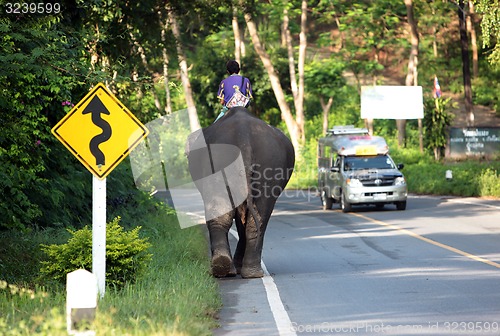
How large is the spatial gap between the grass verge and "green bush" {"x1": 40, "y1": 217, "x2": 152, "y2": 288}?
16cm

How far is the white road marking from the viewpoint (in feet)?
32.2

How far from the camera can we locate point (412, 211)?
30344mm

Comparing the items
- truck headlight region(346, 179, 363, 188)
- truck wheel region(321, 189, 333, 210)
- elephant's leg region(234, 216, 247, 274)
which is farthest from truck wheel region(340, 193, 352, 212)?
elephant's leg region(234, 216, 247, 274)

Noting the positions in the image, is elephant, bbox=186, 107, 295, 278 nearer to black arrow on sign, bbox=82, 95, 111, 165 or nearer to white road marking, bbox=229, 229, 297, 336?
white road marking, bbox=229, 229, 297, 336

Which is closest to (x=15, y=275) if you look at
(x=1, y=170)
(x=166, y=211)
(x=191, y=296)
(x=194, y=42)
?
(x=1, y=170)

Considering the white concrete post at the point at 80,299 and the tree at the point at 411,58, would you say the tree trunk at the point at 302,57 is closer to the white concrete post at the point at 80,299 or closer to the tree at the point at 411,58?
the tree at the point at 411,58

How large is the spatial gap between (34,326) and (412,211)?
2238 centimetres

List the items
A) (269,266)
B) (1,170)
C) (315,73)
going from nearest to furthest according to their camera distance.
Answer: (1,170) → (269,266) → (315,73)

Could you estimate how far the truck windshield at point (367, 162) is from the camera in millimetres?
32500

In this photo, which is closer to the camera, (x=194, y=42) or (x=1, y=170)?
(x=1, y=170)

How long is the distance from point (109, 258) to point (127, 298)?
1.51 m

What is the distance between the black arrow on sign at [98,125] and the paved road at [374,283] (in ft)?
6.89

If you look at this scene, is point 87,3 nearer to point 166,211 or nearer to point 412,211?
point 166,211

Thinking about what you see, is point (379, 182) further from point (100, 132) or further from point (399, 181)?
point (100, 132)
